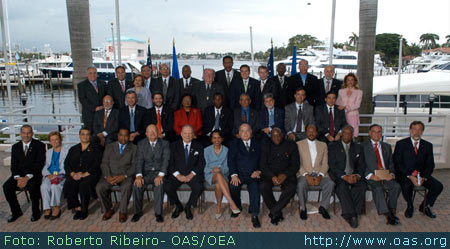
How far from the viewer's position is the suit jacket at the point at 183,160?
17.2ft

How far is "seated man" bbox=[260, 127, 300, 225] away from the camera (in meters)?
4.99

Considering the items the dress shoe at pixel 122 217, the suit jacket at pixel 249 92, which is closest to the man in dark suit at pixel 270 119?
the suit jacket at pixel 249 92

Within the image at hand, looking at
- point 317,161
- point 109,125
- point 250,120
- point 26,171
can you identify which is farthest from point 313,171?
point 26,171

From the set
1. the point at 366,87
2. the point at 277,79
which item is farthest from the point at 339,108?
the point at 366,87

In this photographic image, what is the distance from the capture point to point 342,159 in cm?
514

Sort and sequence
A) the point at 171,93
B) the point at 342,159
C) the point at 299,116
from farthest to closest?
the point at 171,93 → the point at 299,116 → the point at 342,159

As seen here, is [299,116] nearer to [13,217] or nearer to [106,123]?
[106,123]

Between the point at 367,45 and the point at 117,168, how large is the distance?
19.0 feet

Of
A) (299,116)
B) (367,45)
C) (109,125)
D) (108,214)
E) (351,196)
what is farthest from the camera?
(367,45)

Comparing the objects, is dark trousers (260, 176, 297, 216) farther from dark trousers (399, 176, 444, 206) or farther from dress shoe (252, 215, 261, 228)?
dark trousers (399, 176, 444, 206)

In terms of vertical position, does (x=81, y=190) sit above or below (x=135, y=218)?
above

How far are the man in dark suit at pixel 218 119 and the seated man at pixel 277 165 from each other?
0.97 m

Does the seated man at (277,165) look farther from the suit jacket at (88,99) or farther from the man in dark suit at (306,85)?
the suit jacket at (88,99)

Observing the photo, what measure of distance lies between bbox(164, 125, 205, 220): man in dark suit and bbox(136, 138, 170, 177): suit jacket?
0.09m
